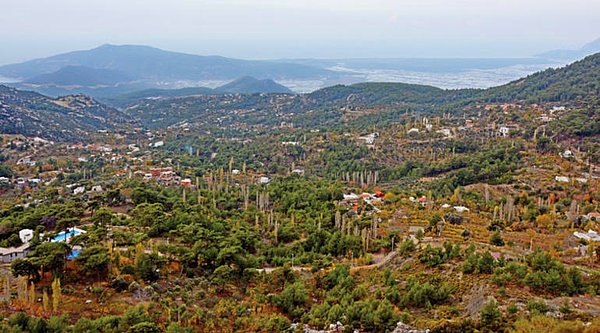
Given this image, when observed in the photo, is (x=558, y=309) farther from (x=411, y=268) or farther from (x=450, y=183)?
(x=450, y=183)

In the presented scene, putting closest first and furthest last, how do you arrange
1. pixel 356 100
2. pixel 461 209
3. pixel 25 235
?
pixel 25 235
pixel 461 209
pixel 356 100

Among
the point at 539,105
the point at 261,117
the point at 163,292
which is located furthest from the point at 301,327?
the point at 261,117

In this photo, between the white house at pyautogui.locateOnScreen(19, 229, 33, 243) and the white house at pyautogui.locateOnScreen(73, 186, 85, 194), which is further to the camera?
the white house at pyautogui.locateOnScreen(73, 186, 85, 194)

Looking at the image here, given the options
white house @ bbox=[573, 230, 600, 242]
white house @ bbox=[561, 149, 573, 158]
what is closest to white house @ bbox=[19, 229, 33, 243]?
white house @ bbox=[573, 230, 600, 242]

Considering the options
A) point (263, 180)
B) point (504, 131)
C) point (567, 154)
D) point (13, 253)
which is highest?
point (504, 131)

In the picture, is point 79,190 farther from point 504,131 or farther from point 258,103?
point 258,103

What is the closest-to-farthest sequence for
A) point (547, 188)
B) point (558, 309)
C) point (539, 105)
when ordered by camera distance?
point (558, 309)
point (547, 188)
point (539, 105)

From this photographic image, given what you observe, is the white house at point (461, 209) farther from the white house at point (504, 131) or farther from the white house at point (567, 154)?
the white house at point (504, 131)

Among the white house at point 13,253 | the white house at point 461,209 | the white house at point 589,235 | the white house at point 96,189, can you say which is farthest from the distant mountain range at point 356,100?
the white house at point 13,253

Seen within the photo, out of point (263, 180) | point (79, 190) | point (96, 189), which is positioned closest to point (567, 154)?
point (263, 180)

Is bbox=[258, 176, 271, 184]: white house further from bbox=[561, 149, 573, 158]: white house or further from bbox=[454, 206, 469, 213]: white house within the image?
bbox=[561, 149, 573, 158]: white house

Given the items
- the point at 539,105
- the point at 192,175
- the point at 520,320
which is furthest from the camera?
the point at 539,105
